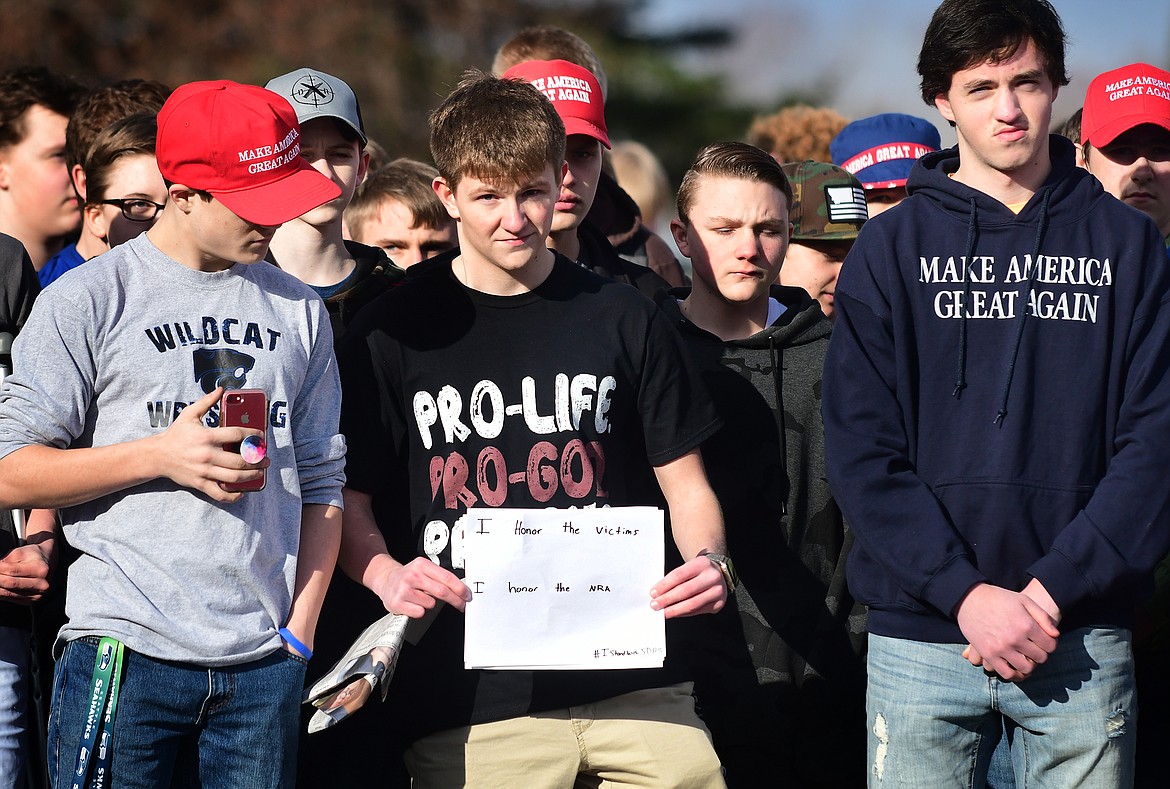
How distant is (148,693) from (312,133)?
211 centimetres

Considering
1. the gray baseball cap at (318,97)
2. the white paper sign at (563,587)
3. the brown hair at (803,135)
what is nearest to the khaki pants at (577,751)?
the white paper sign at (563,587)

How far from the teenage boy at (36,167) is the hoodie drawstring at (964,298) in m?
3.49

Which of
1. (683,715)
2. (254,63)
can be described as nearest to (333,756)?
(683,715)

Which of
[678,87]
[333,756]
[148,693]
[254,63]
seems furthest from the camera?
[678,87]

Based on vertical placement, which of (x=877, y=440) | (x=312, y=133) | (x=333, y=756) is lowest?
(x=333, y=756)

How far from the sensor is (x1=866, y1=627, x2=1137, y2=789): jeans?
333cm

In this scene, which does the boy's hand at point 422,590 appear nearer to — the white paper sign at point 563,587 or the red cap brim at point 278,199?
the white paper sign at point 563,587

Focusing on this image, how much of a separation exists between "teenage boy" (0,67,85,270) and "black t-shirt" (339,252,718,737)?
6.95 feet

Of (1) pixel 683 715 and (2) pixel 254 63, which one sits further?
(2) pixel 254 63

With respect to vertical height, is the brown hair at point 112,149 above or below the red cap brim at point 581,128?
below

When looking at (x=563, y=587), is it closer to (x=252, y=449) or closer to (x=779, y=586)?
(x=252, y=449)

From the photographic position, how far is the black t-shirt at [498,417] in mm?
3633

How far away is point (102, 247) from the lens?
466 cm

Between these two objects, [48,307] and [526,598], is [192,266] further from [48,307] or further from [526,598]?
[526,598]
